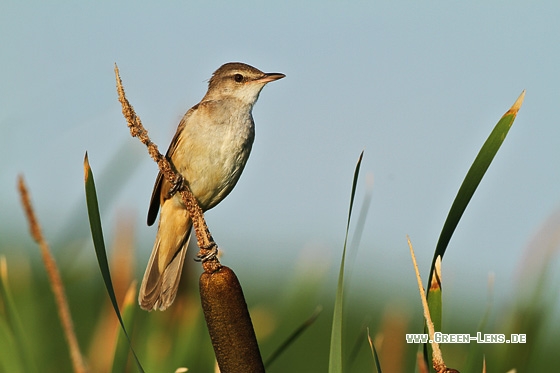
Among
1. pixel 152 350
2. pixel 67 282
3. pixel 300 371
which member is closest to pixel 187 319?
pixel 152 350

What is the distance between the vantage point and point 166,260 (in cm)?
334

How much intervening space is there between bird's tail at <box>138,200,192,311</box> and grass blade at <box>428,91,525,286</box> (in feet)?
5.15

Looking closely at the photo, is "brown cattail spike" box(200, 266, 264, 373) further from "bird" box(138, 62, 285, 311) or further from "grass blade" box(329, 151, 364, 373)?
"bird" box(138, 62, 285, 311)

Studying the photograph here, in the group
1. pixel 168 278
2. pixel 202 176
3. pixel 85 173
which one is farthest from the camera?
pixel 202 176

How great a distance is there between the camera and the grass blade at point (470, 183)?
160cm

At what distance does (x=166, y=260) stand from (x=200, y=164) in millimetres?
447

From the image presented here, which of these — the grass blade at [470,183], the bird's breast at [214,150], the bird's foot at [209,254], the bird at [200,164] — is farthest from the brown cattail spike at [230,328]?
the bird's breast at [214,150]

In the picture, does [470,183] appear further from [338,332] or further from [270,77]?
[270,77]

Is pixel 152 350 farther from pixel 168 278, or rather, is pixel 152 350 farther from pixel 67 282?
pixel 168 278

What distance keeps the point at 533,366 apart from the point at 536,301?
236 mm

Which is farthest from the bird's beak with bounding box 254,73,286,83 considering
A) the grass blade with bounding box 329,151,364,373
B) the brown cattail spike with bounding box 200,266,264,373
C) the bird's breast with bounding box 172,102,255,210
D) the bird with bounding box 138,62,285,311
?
the grass blade with bounding box 329,151,364,373

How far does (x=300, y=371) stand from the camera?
451 centimetres

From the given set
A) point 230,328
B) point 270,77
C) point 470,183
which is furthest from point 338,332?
point 270,77

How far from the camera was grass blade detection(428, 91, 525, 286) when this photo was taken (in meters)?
1.60
